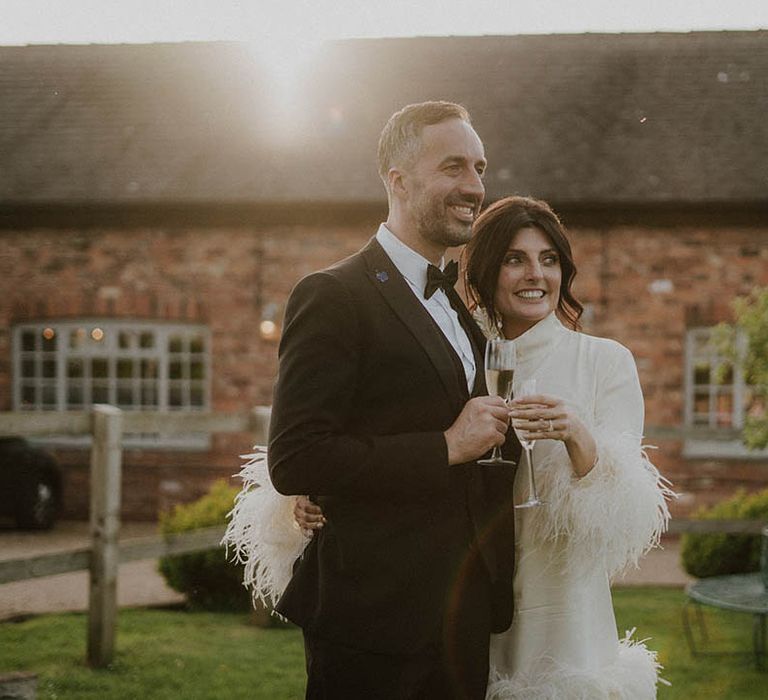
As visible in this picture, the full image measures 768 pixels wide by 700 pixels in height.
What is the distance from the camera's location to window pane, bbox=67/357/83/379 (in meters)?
13.3

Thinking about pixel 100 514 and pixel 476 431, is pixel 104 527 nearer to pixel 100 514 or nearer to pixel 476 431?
pixel 100 514

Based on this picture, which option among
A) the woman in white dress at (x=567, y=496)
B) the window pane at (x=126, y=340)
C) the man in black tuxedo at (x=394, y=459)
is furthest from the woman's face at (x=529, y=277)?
the window pane at (x=126, y=340)

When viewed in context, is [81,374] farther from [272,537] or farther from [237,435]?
[272,537]

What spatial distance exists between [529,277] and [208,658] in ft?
12.4

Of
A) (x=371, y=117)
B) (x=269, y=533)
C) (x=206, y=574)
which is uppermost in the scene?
(x=371, y=117)

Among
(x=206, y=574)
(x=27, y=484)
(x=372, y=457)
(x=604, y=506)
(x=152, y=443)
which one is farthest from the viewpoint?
(x=152, y=443)

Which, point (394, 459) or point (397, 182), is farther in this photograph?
point (397, 182)

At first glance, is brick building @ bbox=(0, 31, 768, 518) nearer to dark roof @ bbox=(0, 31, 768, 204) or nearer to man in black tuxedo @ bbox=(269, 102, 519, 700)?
dark roof @ bbox=(0, 31, 768, 204)

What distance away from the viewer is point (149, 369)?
13266mm

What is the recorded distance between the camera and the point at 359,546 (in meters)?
2.49

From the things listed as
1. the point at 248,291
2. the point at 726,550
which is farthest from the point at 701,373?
the point at 248,291

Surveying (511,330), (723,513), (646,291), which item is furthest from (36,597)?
(646,291)

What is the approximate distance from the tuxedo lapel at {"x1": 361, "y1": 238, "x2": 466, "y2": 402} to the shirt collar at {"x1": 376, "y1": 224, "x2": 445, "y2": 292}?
0.14 feet

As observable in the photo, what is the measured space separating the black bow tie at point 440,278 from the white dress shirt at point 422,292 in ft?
0.05
